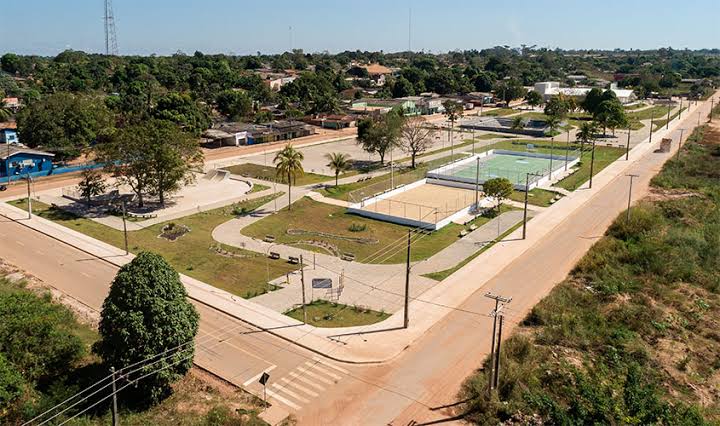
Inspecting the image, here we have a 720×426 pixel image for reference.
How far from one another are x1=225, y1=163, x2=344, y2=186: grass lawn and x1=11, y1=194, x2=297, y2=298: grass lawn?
1314cm

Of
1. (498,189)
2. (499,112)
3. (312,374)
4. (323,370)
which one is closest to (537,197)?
(498,189)

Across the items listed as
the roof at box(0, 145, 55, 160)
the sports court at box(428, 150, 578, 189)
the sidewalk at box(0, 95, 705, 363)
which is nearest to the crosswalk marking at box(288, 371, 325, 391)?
the sidewalk at box(0, 95, 705, 363)

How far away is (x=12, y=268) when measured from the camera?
4300 cm

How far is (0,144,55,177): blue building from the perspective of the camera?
236ft

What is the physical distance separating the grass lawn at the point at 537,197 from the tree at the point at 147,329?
45.6 meters

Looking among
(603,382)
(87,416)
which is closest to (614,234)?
(603,382)

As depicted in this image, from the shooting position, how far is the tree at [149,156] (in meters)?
57.2

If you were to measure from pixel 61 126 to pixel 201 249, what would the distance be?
48.3 meters

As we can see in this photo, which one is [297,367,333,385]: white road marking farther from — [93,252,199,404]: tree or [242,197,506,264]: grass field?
[242,197,506,264]: grass field

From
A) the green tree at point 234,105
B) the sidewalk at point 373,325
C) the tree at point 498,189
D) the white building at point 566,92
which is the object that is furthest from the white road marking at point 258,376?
the white building at point 566,92

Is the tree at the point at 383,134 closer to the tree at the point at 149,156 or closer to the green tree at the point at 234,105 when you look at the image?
the tree at the point at 149,156

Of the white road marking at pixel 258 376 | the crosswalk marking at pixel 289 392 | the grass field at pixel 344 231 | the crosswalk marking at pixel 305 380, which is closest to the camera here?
the crosswalk marking at pixel 289 392

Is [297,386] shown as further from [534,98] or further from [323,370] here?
[534,98]

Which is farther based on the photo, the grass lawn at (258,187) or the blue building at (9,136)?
the blue building at (9,136)
